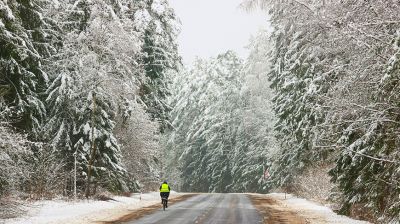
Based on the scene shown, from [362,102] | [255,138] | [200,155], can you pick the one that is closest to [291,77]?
[362,102]

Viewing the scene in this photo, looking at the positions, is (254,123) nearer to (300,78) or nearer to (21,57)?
(300,78)

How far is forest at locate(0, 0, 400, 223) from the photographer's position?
42.3 feet

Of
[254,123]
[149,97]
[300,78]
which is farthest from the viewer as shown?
[254,123]

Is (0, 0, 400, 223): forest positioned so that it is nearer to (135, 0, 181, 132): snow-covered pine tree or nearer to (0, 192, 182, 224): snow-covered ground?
(135, 0, 181, 132): snow-covered pine tree

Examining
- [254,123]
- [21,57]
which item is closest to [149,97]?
[254,123]

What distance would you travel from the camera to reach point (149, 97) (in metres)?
41.6

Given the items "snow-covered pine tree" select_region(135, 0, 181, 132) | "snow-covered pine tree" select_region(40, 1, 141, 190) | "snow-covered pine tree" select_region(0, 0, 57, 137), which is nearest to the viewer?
"snow-covered pine tree" select_region(0, 0, 57, 137)

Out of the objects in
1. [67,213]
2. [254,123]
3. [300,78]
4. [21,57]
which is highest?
[254,123]

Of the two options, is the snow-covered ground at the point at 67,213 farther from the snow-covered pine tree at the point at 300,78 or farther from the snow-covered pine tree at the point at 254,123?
the snow-covered pine tree at the point at 254,123

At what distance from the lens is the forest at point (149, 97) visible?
12.9m

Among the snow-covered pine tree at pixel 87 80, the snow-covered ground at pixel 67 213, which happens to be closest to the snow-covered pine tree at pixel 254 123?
the snow-covered pine tree at pixel 87 80

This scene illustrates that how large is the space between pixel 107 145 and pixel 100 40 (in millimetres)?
5336

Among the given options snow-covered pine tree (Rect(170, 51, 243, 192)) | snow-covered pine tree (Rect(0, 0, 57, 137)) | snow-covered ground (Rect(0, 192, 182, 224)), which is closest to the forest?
snow-covered pine tree (Rect(0, 0, 57, 137))

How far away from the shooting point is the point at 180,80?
8781cm
